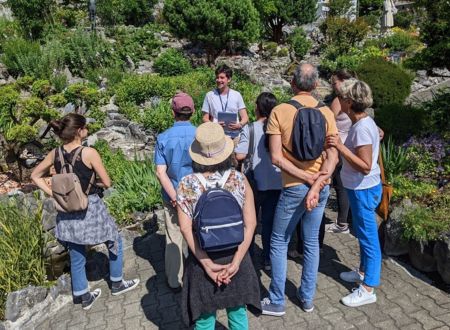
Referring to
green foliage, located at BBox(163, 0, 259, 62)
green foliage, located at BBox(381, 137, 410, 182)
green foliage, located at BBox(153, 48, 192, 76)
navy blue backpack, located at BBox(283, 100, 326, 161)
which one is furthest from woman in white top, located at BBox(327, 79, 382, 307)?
green foliage, located at BBox(163, 0, 259, 62)

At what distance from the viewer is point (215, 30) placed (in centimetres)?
1278

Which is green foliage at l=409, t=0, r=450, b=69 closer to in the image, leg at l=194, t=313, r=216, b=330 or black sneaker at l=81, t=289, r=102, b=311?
leg at l=194, t=313, r=216, b=330

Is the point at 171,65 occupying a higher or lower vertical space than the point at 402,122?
higher

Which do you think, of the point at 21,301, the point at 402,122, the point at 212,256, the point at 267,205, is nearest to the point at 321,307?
the point at 267,205

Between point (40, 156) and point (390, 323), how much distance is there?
20.6 feet

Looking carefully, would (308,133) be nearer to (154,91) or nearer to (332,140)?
(332,140)

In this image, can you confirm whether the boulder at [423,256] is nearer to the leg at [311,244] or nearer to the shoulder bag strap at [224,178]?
the leg at [311,244]

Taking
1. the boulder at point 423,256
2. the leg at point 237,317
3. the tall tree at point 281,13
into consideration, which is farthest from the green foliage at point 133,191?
the tall tree at point 281,13

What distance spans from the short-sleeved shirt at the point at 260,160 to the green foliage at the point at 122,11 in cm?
1497

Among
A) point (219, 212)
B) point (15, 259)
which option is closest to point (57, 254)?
point (15, 259)

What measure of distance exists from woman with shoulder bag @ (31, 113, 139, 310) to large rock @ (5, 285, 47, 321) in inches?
14.7

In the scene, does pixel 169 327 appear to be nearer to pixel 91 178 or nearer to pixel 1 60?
pixel 91 178

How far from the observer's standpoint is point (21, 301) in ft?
12.0

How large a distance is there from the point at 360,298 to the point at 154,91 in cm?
728
